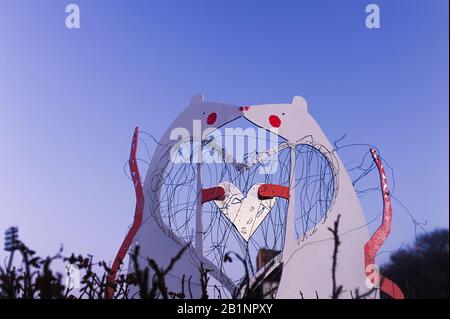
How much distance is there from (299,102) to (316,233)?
1.72 m

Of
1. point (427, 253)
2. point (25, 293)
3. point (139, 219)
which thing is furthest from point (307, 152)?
point (25, 293)

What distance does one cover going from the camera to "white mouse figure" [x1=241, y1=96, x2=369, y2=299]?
259 inches

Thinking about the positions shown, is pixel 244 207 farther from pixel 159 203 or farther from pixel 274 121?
pixel 159 203

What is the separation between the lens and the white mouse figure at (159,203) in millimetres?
7055

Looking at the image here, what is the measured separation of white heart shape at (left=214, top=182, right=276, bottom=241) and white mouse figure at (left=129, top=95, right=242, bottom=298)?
0.89 m

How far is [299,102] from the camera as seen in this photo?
23.7 ft

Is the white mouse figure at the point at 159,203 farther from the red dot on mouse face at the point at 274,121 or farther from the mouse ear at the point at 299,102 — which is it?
the mouse ear at the point at 299,102

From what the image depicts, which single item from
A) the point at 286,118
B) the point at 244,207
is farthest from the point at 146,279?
the point at 286,118

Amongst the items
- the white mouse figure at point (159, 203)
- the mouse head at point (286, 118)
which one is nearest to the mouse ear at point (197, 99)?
the white mouse figure at point (159, 203)

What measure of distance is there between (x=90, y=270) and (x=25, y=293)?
435 mm

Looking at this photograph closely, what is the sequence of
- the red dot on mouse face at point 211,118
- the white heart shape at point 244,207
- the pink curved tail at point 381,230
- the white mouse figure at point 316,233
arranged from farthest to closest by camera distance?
the red dot on mouse face at point 211,118 → the pink curved tail at point 381,230 → the white mouse figure at point 316,233 → the white heart shape at point 244,207
